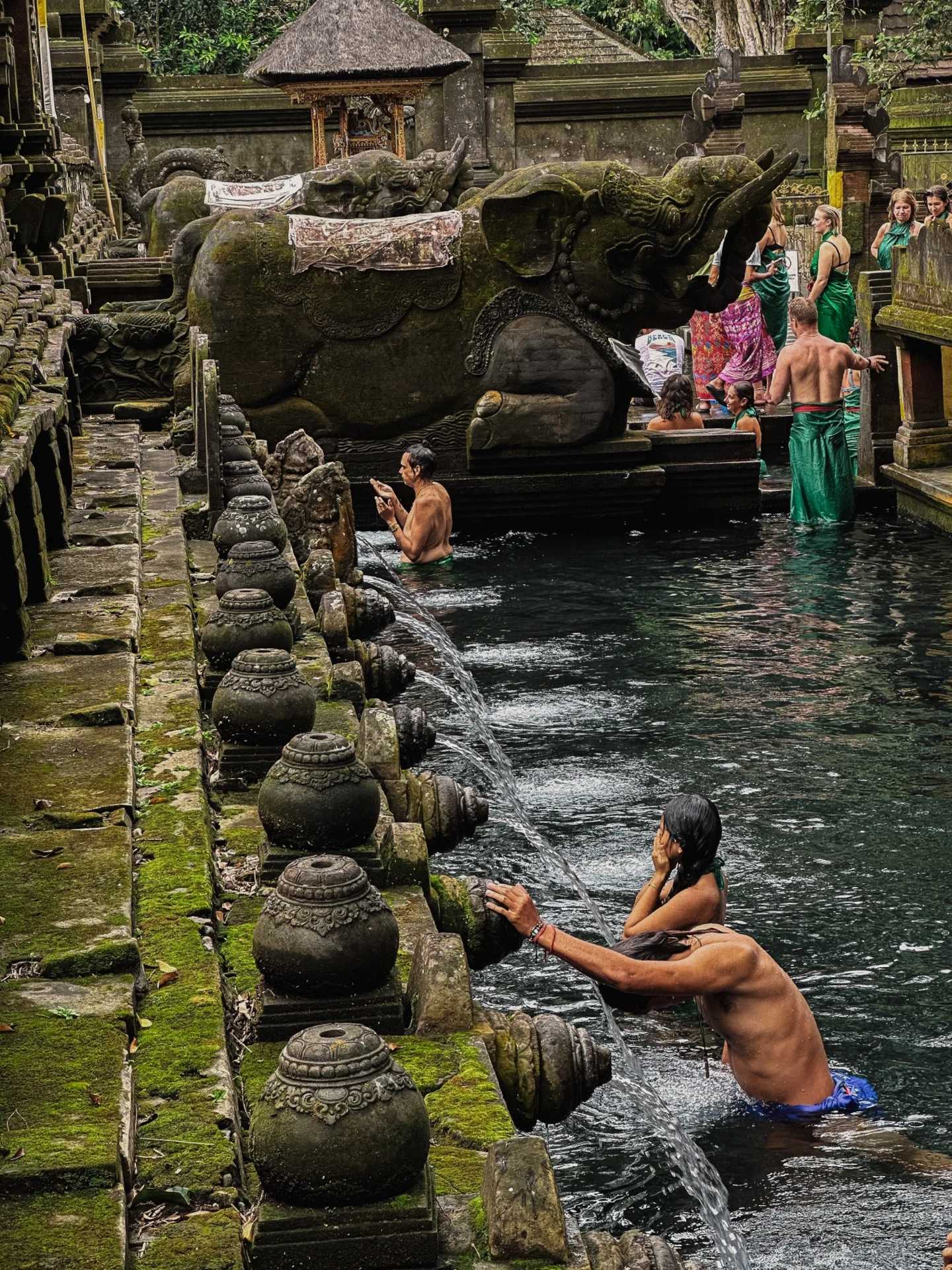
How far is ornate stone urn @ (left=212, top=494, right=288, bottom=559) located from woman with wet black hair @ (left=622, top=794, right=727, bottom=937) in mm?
2636

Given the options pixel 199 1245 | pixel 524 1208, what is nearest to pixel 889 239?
pixel 524 1208

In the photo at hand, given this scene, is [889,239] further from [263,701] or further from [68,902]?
[68,902]

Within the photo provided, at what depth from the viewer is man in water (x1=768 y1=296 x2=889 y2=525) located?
13.4 m

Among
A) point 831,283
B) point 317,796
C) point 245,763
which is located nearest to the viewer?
point 317,796

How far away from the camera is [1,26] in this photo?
12.6 meters

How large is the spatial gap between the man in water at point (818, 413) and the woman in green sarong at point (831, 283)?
2422 millimetres

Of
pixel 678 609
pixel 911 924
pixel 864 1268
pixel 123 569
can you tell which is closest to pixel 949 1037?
pixel 911 924

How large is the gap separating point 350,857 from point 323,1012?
2.44ft

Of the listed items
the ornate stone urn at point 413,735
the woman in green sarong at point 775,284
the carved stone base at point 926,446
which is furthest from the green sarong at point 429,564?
the woman in green sarong at point 775,284

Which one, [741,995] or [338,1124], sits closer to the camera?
[338,1124]

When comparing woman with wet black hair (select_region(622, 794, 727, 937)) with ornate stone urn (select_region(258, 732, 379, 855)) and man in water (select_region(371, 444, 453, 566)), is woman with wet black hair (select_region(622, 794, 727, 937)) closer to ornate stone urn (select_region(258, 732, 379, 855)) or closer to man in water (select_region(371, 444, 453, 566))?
ornate stone urn (select_region(258, 732, 379, 855))

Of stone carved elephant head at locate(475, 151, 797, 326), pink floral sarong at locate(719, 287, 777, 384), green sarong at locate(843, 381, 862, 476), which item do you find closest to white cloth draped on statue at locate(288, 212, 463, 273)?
stone carved elephant head at locate(475, 151, 797, 326)

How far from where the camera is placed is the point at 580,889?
6859 mm

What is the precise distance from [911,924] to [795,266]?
14236mm
